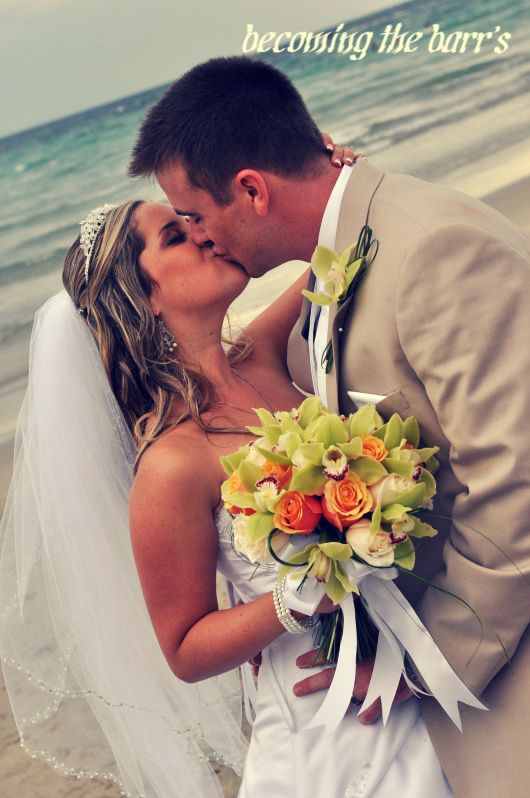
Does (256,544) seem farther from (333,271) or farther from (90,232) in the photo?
(90,232)

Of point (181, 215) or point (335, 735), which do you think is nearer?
point (335, 735)

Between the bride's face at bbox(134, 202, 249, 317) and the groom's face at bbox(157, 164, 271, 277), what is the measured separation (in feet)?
0.33

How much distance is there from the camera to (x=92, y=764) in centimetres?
402

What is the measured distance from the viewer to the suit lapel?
272cm

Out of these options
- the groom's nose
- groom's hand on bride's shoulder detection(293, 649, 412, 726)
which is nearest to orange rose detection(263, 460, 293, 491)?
groom's hand on bride's shoulder detection(293, 649, 412, 726)

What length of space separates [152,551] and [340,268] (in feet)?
3.09

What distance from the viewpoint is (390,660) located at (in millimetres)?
2701

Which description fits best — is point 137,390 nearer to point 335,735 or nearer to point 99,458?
point 99,458

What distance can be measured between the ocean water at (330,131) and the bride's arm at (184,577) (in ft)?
26.9

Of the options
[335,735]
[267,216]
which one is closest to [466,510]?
[335,735]

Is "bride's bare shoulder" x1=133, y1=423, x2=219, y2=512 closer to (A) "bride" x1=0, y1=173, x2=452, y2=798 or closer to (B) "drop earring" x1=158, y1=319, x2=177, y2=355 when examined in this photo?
(A) "bride" x1=0, y1=173, x2=452, y2=798

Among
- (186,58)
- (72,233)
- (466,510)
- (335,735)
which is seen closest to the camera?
(466,510)

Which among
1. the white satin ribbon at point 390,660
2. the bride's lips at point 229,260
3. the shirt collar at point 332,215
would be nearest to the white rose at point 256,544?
the white satin ribbon at point 390,660

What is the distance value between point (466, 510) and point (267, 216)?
3.37 feet
